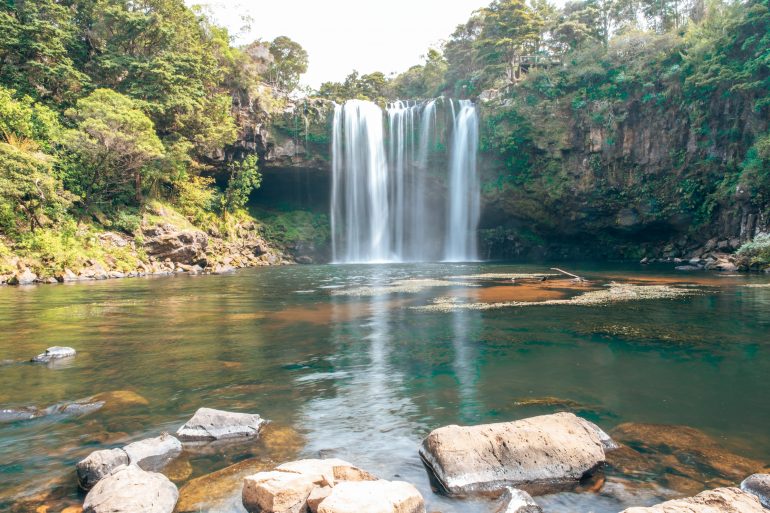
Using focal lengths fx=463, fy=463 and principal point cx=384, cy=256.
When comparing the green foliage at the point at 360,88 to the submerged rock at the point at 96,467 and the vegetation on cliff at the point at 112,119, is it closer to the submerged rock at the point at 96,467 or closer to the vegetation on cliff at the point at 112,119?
the vegetation on cliff at the point at 112,119

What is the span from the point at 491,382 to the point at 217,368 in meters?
3.77

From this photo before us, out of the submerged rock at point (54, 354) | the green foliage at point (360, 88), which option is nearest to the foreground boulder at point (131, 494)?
the submerged rock at point (54, 354)

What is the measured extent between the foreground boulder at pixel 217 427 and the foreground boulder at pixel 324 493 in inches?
48.2

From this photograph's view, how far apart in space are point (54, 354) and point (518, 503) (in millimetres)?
7067

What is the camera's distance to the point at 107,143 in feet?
80.0

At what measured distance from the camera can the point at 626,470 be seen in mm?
3508

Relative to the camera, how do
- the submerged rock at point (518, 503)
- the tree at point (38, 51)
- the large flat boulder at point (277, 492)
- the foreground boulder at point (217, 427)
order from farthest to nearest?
1. the tree at point (38, 51)
2. the foreground boulder at point (217, 427)
3. the submerged rock at point (518, 503)
4. the large flat boulder at point (277, 492)

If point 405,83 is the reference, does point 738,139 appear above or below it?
below

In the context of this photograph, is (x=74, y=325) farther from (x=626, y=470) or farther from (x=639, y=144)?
(x=639, y=144)

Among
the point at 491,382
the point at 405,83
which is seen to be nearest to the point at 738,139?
the point at 491,382

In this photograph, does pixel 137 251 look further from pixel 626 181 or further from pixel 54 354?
pixel 626 181

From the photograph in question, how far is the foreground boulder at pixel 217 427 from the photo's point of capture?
4.11 m

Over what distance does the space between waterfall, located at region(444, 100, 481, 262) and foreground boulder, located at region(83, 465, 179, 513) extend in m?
34.7

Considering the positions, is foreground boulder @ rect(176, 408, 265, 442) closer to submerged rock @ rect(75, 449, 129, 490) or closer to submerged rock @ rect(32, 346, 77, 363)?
submerged rock @ rect(75, 449, 129, 490)
